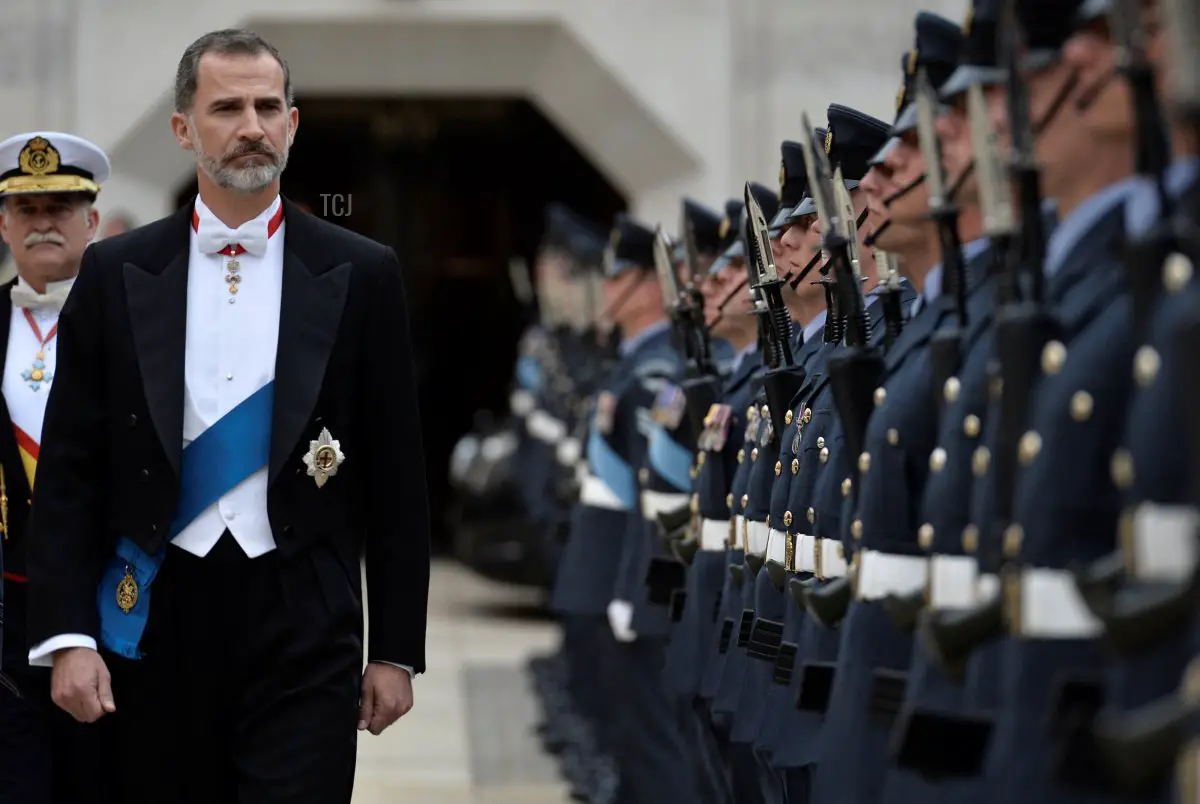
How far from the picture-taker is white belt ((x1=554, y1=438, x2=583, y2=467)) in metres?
9.76

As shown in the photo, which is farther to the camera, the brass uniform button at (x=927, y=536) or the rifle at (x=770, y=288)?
the rifle at (x=770, y=288)

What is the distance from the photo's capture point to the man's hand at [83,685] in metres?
3.49

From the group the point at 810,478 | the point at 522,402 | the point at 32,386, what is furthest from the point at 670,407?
the point at 522,402

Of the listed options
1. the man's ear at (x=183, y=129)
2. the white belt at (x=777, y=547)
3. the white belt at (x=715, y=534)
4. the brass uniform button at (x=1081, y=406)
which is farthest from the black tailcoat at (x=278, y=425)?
the white belt at (x=715, y=534)

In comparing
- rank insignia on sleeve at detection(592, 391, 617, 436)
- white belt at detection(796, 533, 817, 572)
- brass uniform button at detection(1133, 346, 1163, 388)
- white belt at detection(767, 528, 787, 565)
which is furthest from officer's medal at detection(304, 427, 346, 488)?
rank insignia on sleeve at detection(592, 391, 617, 436)

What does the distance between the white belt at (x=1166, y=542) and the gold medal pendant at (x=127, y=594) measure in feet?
5.62

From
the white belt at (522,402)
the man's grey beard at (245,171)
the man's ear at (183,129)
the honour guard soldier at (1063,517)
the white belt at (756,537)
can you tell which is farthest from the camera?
the white belt at (522,402)

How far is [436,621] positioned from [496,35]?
10.7ft

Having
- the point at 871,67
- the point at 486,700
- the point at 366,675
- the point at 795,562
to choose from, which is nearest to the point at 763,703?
the point at 795,562

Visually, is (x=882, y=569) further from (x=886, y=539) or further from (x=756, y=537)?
(x=756, y=537)

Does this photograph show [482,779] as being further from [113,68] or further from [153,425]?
[113,68]

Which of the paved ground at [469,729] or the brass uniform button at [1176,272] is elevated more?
the brass uniform button at [1176,272]

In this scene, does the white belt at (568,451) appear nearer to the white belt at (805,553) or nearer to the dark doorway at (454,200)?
the white belt at (805,553)

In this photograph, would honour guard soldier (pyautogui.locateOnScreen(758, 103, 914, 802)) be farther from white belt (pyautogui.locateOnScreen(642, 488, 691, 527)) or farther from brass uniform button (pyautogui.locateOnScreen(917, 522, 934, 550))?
white belt (pyautogui.locateOnScreen(642, 488, 691, 527))
